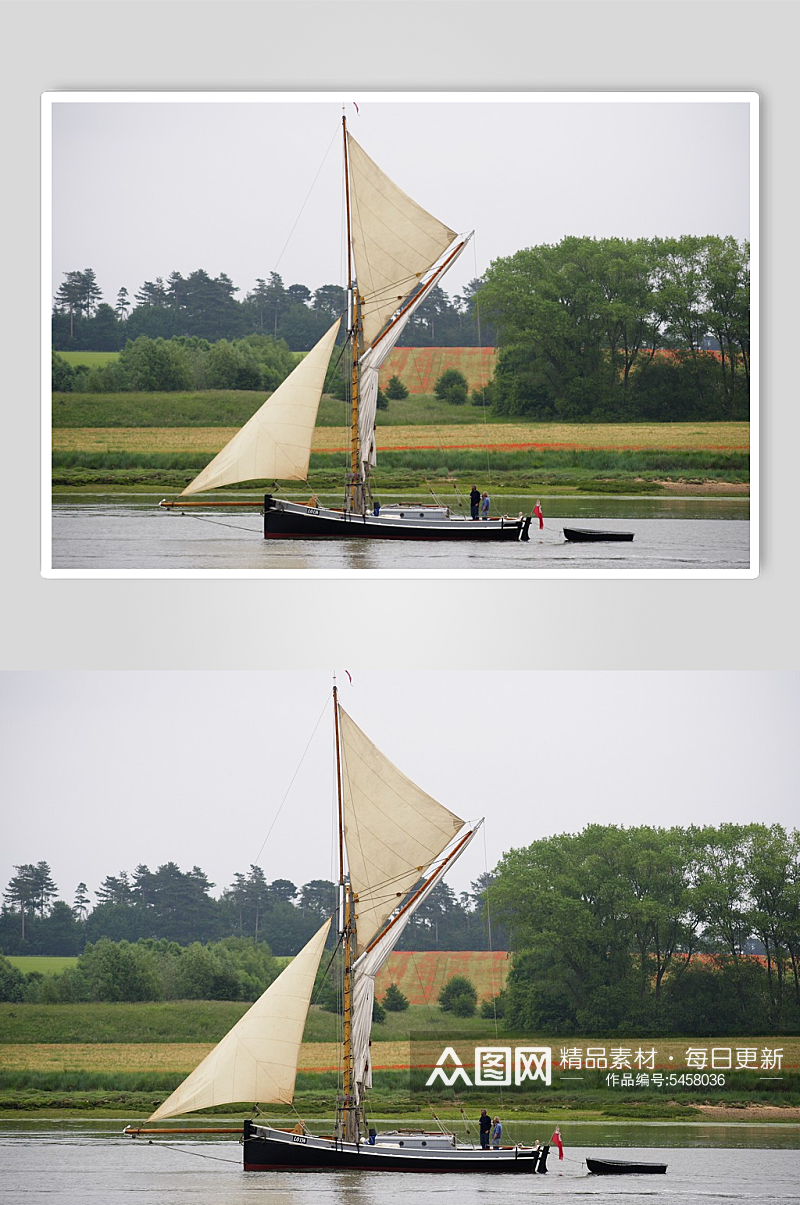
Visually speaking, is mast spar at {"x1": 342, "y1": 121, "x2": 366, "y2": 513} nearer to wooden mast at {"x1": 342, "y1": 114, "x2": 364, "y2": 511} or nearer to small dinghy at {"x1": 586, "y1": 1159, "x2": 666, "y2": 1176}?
wooden mast at {"x1": 342, "y1": 114, "x2": 364, "y2": 511}

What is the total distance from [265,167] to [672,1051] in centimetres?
733

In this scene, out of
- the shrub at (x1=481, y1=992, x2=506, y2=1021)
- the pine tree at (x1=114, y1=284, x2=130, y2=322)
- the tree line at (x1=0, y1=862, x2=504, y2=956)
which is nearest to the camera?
the pine tree at (x1=114, y1=284, x2=130, y2=322)

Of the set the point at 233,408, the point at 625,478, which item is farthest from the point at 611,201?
the point at 233,408

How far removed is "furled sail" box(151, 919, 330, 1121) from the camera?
37.2 feet

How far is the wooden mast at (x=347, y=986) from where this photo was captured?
11.7 m

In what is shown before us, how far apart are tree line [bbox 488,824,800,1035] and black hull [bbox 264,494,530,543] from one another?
2390 mm

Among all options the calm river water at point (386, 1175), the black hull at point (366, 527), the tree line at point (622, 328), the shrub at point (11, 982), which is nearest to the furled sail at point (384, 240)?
the tree line at point (622, 328)

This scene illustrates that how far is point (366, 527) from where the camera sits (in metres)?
11.9

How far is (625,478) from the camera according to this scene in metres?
11.9

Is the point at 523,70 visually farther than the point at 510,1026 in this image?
No

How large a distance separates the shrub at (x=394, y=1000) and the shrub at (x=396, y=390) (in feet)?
15.0

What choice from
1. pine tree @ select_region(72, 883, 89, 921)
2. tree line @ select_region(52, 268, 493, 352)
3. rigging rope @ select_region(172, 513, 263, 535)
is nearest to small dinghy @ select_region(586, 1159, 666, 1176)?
pine tree @ select_region(72, 883, 89, 921)

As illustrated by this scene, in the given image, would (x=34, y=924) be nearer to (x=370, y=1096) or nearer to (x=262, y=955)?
(x=262, y=955)

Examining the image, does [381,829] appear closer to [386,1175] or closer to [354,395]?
[386,1175]
